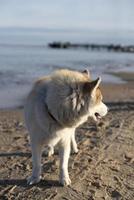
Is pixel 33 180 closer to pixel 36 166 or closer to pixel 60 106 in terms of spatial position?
pixel 36 166

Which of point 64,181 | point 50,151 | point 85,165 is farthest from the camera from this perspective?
point 50,151

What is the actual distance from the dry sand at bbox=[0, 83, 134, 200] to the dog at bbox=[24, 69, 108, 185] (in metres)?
0.52

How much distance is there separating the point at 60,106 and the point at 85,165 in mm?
1873

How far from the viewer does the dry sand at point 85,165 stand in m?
6.36

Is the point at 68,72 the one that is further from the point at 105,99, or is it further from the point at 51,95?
the point at 105,99

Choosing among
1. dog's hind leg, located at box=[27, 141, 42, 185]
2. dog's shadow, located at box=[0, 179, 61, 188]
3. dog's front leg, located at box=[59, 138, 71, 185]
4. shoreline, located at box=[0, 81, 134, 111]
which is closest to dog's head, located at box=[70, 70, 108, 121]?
dog's front leg, located at box=[59, 138, 71, 185]

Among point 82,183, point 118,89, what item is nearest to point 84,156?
point 82,183

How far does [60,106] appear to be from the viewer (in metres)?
5.88

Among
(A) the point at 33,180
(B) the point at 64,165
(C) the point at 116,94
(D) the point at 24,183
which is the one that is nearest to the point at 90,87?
(B) the point at 64,165

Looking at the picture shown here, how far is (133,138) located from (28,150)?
79.4 inches

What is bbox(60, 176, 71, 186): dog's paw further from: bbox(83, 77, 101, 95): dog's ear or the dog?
bbox(83, 77, 101, 95): dog's ear

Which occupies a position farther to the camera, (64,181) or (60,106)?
(64,181)

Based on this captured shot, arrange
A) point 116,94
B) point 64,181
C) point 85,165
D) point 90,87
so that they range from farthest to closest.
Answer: point 116,94 < point 85,165 < point 64,181 < point 90,87

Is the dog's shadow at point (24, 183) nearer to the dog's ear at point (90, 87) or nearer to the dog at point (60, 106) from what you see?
the dog at point (60, 106)
